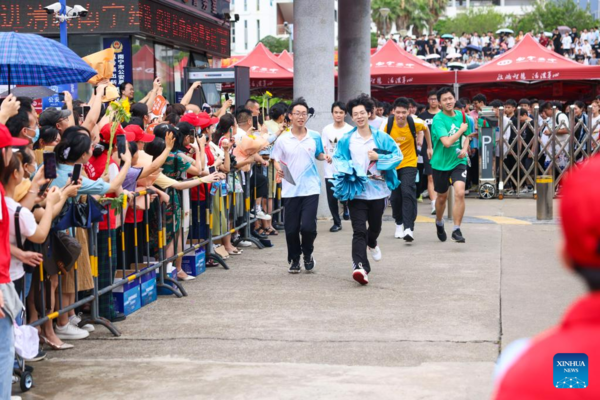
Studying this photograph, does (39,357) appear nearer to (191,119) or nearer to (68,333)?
(68,333)

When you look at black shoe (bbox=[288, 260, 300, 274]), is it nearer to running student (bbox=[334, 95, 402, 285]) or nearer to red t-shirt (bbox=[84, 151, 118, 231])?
running student (bbox=[334, 95, 402, 285])

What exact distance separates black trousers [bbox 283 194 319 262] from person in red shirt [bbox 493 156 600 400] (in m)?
7.86

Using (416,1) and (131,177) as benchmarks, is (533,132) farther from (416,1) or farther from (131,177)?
(416,1)

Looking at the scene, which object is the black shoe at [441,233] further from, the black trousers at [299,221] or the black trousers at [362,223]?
the black trousers at [299,221]

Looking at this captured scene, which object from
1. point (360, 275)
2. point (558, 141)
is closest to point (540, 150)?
point (558, 141)

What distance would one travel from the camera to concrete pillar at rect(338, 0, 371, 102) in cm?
→ 1741

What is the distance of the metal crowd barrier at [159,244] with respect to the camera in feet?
21.9

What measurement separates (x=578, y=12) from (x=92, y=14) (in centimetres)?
6255

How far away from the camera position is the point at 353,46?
688 inches

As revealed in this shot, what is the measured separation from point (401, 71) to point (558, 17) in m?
54.5

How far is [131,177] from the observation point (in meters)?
7.82

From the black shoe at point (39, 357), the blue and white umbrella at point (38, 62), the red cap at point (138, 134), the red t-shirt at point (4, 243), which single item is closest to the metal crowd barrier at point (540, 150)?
the blue and white umbrella at point (38, 62)

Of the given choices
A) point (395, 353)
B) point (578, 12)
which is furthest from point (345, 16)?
point (578, 12)

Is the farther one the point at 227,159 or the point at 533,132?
the point at 533,132
